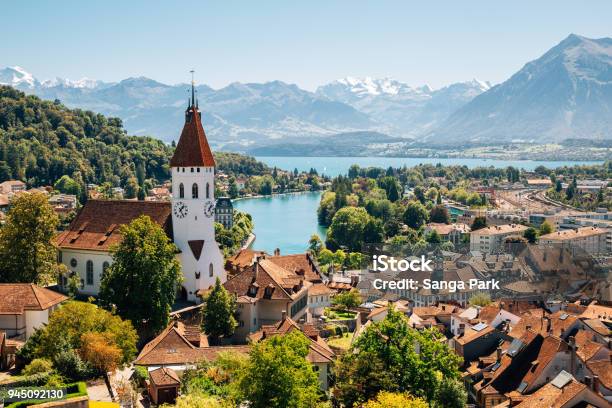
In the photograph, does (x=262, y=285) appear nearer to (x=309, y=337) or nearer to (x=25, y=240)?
(x=309, y=337)

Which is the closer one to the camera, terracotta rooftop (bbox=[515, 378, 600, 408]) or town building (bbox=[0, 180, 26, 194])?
terracotta rooftop (bbox=[515, 378, 600, 408])

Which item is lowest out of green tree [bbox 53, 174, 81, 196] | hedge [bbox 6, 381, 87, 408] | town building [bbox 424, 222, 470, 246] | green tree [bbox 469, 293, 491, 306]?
town building [bbox 424, 222, 470, 246]

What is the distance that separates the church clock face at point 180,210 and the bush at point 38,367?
12319 mm

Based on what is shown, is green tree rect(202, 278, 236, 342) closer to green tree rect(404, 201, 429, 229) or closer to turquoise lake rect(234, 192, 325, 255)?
turquoise lake rect(234, 192, 325, 255)

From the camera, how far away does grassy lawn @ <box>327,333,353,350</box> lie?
105ft

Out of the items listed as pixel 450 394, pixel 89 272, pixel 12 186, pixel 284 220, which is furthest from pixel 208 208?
pixel 284 220

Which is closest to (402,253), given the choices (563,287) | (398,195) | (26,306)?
(563,287)

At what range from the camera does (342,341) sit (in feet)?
110

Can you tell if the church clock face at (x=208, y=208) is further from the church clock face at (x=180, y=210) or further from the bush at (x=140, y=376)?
the bush at (x=140, y=376)

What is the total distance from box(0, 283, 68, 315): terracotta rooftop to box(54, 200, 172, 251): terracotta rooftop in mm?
6028

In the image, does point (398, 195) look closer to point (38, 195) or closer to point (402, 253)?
point (402, 253)

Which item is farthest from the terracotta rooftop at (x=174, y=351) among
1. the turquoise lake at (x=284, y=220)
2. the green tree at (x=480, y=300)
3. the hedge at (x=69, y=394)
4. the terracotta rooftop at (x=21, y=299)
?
the turquoise lake at (x=284, y=220)

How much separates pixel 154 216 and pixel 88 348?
38.9ft

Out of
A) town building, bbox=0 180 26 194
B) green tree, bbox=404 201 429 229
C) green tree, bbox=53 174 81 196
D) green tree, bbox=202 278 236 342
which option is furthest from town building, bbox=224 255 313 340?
green tree, bbox=404 201 429 229
